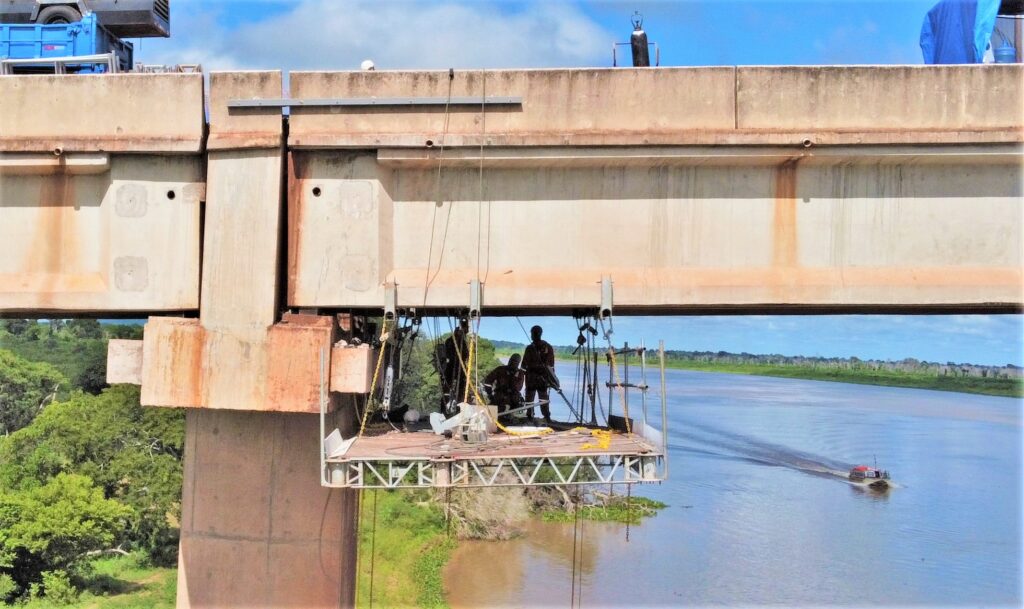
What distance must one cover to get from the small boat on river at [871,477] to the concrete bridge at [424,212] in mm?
41090

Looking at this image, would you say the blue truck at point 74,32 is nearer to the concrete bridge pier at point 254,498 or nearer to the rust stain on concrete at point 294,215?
the concrete bridge pier at point 254,498

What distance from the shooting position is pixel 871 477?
4809 centimetres

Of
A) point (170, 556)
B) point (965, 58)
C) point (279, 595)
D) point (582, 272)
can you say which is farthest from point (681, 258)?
point (170, 556)

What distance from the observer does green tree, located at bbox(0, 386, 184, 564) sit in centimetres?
3359

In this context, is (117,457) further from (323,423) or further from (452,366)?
(323,423)

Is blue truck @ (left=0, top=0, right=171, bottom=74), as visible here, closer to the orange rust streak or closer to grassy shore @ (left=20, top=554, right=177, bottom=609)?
the orange rust streak

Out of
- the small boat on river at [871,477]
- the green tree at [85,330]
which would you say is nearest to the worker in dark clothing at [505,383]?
the small boat on river at [871,477]

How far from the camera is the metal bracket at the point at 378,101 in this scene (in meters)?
9.16

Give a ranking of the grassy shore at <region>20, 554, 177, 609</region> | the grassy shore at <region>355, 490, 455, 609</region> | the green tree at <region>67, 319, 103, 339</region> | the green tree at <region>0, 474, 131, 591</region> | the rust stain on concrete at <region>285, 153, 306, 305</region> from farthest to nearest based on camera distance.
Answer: the green tree at <region>67, 319, 103, 339</region>
the grassy shore at <region>20, 554, 177, 609</region>
the grassy shore at <region>355, 490, 455, 609</region>
the green tree at <region>0, 474, 131, 591</region>
the rust stain on concrete at <region>285, 153, 306, 305</region>

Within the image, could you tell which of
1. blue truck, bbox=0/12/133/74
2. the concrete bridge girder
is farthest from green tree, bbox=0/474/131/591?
the concrete bridge girder

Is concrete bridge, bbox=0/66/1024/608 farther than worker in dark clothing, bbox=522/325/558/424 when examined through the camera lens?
No

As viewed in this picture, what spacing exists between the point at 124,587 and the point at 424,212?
26732 mm

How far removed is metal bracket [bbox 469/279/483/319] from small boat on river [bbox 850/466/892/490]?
141 feet

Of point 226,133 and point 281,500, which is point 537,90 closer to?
point 226,133
